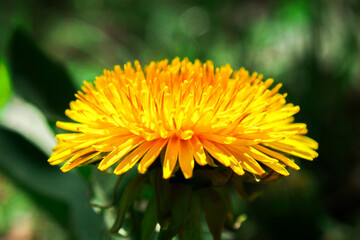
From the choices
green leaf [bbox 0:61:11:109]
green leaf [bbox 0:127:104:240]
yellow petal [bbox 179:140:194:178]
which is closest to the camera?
yellow petal [bbox 179:140:194:178]

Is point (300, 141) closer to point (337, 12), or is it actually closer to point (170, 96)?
point (170, 96)

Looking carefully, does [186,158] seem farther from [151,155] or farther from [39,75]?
[39,75]

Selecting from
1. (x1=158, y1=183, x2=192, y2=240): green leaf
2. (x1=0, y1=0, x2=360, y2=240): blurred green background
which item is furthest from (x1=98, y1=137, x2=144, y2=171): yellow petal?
(x1=0, y1=0, x2=360, y2=240): blurred green background

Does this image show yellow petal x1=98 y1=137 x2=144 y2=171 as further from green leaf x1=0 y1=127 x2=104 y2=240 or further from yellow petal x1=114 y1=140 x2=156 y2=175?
green leaf x1=0 y1=127 x2=104 y2=240

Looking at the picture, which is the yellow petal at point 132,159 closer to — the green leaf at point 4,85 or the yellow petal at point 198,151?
the yellow petal at point 198,151

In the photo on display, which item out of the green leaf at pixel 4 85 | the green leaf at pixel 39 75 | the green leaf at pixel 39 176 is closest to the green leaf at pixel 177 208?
the green leaf at pixel 39 176

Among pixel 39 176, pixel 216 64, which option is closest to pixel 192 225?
pixel 39 176
